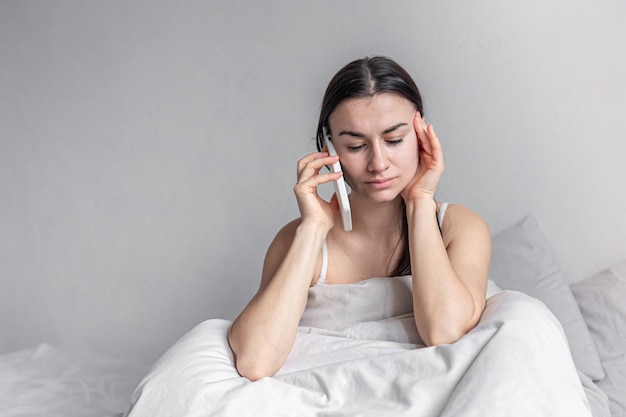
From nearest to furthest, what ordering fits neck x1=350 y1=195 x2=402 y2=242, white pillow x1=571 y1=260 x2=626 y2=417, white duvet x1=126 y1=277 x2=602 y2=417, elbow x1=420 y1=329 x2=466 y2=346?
white duvet x1=126 y1=277 x2=602 y2=417, elbow x1=420 y1=329 x2=466 y2=346, neck x1=350 y1=195 x2=402 y2=242, white pillow x1=571 y1=260 x2=626 y2=417

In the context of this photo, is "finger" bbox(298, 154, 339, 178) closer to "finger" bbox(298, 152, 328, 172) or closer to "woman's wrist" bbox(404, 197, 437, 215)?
"finger" bbox(298, 152, 328, 172)

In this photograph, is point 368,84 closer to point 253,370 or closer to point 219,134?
point 253,370

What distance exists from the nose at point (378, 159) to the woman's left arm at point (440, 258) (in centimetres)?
12

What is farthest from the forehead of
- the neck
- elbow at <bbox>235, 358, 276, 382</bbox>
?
elbow at <bbox>235, 358, 276, 382</bbox>

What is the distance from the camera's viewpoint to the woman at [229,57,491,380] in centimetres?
194

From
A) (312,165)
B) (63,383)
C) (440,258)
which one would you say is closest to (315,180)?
(312,165)

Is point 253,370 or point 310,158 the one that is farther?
point 310,158

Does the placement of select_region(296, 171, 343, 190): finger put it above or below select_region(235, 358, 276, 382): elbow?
above

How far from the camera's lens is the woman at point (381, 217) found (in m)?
1.94

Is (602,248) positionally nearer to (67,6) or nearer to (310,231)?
(310,231)

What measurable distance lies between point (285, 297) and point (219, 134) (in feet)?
4.30

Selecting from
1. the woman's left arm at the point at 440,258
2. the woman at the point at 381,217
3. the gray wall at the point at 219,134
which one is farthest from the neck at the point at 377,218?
the gray wall at the point at 219,134

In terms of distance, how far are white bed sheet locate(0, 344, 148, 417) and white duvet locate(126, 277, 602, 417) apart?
51cm

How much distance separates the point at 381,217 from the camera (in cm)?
226
